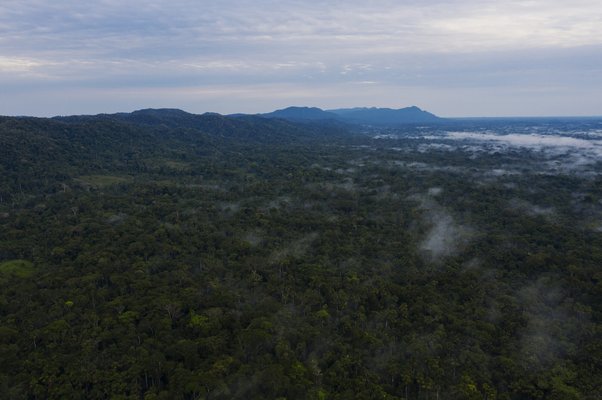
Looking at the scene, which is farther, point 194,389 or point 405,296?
point 405,296

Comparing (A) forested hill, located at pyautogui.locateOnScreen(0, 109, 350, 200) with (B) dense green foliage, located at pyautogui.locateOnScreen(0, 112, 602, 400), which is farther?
(A) forested hill, located at pyautogui.locateOnScreen(0, 109, 350, 200)

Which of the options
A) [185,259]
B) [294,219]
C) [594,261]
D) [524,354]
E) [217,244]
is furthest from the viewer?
[294,219]

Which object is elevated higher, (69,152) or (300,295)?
(69,152)

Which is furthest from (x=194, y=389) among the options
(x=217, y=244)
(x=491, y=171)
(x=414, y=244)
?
(x=491, y=171)

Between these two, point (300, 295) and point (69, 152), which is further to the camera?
point (69, 152)

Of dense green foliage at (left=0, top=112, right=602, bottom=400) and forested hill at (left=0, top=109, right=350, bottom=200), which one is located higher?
forested hill at (left=0, top=109, right=350, bottom=200)

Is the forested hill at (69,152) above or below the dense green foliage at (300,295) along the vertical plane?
above

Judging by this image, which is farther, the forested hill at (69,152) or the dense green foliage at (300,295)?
the forested hill at (69,152)

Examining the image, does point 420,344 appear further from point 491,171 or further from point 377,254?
point 491,171
